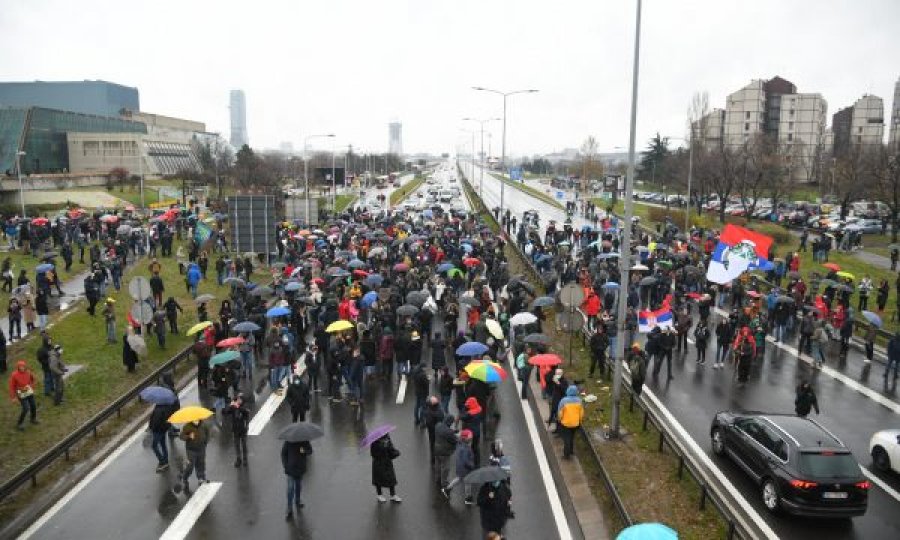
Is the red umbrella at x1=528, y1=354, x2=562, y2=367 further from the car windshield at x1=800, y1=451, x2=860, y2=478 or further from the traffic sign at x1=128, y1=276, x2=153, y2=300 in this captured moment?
the traffic sign at x1=128, y1=276, x2=153, y2=300

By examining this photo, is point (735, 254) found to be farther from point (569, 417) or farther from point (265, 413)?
point (265, 413)

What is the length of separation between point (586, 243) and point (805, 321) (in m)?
17.8

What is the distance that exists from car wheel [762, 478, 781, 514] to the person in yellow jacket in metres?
3.12

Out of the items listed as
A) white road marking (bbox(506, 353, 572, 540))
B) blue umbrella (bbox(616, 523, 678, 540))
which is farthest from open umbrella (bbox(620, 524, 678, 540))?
white road marking (bbox(506, 353, 572, 540))

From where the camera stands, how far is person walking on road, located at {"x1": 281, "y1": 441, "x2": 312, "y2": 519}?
1023 cm

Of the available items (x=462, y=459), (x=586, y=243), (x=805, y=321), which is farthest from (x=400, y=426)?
(x=586, y=243)

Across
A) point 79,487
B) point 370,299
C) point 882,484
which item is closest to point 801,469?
point 882,484

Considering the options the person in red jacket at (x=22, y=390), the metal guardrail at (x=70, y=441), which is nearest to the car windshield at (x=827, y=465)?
the metal guardrail at (x=70, y=441)

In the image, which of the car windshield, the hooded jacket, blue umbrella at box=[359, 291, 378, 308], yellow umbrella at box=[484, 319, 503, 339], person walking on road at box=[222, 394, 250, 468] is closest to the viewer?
the car windshield

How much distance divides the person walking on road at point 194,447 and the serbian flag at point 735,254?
15.5m

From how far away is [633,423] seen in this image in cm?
1417

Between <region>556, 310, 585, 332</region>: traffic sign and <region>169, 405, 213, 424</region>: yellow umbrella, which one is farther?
<region>556, 310, 585, 332</region>: traffic sign

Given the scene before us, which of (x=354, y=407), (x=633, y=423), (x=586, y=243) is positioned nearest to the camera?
(x=633, y=423)

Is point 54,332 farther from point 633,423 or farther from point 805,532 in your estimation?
point 805,532
